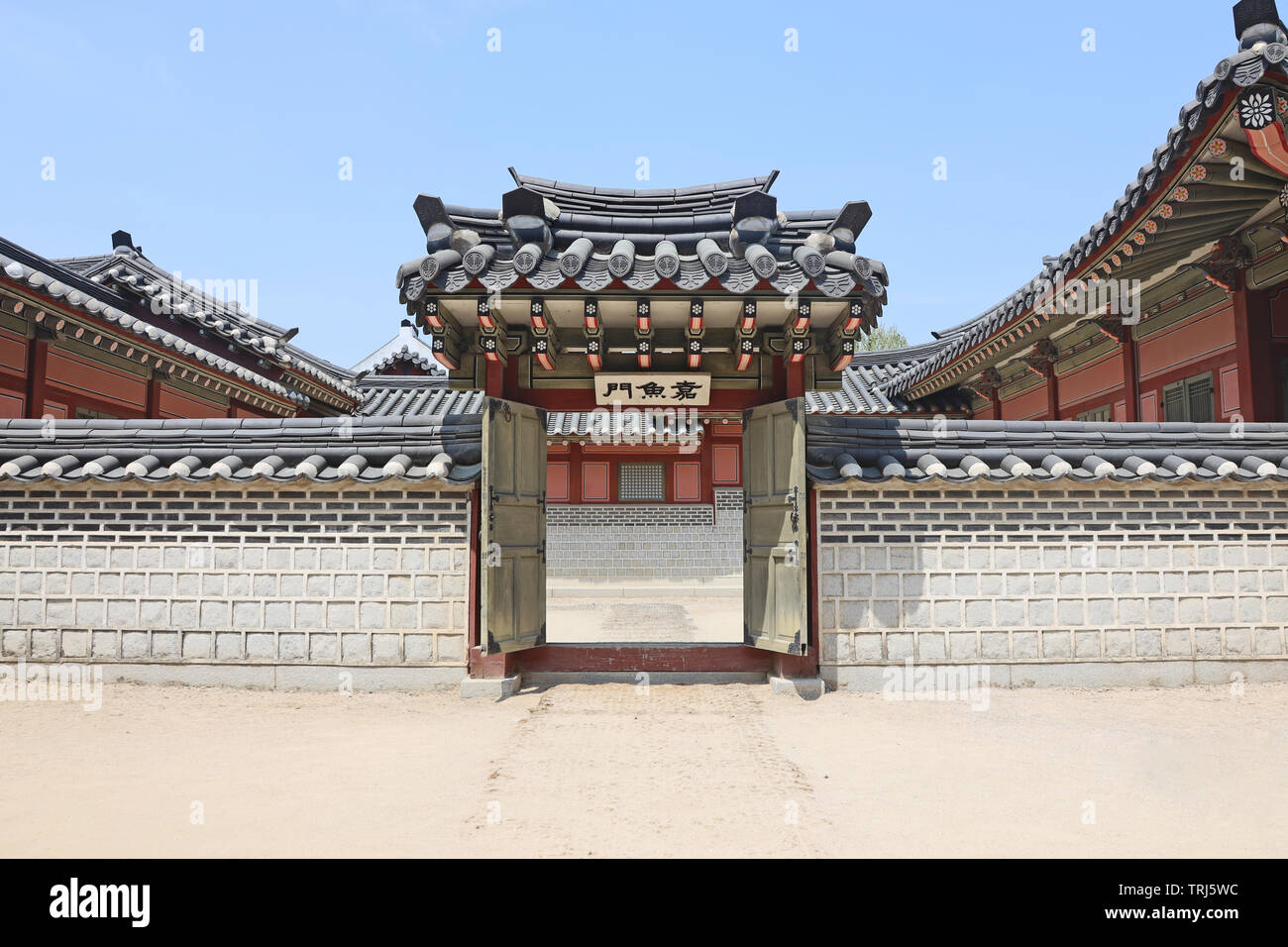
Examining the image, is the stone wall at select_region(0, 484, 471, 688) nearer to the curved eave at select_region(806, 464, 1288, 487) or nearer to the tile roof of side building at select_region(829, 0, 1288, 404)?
the curved eave at select_region(806, 464, 1288, 487)

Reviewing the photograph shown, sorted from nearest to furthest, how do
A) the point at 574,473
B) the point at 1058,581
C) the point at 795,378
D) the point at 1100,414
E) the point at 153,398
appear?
the point at 1058,581 → the point at 795,378 → the point at 1100,414 → the point at 153,398 → the point at 574,473

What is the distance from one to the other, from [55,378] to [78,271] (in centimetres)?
529

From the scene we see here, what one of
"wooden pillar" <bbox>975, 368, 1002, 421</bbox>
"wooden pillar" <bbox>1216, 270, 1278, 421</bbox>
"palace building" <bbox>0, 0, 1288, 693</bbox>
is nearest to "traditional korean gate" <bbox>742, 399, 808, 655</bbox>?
"palace building" <bbox>0, 0, 1288, 693</bbox>

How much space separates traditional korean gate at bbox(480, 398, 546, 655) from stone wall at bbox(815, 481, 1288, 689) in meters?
2.81

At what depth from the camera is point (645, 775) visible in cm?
482

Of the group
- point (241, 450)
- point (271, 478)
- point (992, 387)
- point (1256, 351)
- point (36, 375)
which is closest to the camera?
point (271, 478)

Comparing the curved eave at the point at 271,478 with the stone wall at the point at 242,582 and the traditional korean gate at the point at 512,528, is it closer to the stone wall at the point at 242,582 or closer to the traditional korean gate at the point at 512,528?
the stone wall at the point at 242,582

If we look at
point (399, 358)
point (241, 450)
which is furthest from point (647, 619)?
point (399, 358)

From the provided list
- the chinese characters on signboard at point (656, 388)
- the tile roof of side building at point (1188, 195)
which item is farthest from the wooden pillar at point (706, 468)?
the chinese characters on signboard at point (656, 388)

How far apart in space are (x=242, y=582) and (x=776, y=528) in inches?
201

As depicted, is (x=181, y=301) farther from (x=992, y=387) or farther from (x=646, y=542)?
(x=992, y=387)

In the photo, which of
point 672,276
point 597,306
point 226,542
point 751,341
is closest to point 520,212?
point 597,306

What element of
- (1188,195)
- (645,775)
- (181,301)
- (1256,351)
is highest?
(181,301)

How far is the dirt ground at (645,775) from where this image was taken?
148 inches
